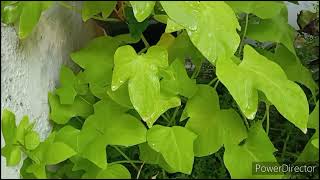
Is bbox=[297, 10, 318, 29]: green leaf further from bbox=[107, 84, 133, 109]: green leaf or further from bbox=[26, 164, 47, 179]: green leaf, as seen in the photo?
bbox=[26, 164, 47, 179]: green leaf

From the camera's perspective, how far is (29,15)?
65 cm

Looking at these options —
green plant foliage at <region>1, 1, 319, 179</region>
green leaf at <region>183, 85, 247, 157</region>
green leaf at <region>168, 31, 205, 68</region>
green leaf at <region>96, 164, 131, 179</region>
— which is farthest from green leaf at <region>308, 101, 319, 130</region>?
green leaf at <region>96, 164, 131, 179</region>

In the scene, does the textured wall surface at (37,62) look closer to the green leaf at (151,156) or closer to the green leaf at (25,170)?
the green leaf at (25,170)

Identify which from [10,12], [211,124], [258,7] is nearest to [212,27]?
[258,7]

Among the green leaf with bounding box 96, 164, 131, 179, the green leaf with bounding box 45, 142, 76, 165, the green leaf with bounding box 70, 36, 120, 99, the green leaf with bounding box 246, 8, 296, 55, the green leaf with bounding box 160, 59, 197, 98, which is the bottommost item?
the green leaf with bounding box 96, 164, 131, 179

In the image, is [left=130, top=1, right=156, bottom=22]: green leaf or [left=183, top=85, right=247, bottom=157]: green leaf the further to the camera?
[left=183, top=85, right=247, bottom=157]: green leaf

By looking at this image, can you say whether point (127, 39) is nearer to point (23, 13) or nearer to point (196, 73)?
point (196, 73)

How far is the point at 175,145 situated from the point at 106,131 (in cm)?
12

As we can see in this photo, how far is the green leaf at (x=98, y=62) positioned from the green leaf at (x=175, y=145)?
0.14 meters

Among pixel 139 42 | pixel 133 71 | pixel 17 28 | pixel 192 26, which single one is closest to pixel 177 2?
pixel 192 26

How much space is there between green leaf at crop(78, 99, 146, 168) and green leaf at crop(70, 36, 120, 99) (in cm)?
3

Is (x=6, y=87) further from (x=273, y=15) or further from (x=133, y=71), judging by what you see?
(x=273, y=15)

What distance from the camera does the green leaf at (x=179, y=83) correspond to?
0.76 m

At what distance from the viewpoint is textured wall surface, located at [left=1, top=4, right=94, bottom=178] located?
709 mm
